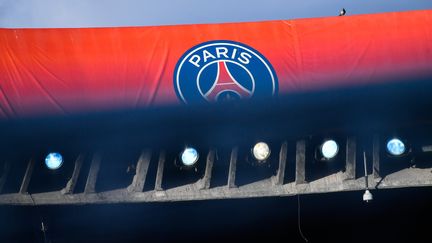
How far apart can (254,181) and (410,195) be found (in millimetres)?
2734

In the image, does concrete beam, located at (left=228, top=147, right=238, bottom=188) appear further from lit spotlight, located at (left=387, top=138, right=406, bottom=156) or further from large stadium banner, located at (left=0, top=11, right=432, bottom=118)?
lit spotlight, located at (left=387, top=138, right=406, bottom=156)

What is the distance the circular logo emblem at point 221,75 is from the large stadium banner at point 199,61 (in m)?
0.01

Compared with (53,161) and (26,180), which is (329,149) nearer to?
(53,161)

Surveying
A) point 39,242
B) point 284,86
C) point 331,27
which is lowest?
point 39,242

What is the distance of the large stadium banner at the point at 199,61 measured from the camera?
348 inches

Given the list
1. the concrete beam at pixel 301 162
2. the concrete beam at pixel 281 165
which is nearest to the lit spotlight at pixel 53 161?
the concrete beam at pixel 281 165

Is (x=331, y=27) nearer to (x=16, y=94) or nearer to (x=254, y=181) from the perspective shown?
(x=254, y=181)

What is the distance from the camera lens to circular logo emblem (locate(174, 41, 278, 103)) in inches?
361

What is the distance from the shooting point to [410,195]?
10086mm

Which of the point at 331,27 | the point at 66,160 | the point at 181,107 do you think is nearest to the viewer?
the point at 66,160

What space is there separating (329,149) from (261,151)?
2.81 feet

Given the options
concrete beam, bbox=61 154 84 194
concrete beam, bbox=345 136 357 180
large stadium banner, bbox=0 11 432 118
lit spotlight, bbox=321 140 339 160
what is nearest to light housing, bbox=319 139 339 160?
lit spotlight, bbox=321 140 339 160

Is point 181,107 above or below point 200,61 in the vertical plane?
below

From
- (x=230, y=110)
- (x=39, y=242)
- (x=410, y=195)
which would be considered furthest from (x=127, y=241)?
(x=410, y=195)
